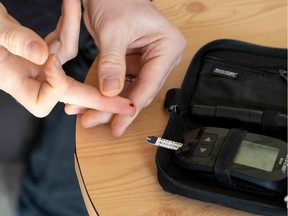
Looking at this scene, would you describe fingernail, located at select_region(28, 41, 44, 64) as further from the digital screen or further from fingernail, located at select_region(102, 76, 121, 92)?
the digital screen

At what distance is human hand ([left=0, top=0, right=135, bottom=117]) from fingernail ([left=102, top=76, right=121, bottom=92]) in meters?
0.03

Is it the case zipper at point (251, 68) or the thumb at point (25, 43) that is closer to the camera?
the thumb at point (25, 43)

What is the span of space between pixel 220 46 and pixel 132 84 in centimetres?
15

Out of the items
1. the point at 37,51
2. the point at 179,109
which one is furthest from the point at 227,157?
the point at 37,51

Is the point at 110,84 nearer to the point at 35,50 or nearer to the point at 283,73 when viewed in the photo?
the point at 35,50

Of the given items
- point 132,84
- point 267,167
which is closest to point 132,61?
point 132,84

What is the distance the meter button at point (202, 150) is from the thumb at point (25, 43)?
8.6 inches

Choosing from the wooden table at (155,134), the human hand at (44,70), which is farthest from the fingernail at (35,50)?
the wooden table at (155,134)

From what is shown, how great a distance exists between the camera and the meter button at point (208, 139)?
0.51 meters

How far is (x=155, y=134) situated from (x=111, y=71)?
0.36ft

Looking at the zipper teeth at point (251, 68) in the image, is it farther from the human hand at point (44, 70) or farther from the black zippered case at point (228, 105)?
the human hand at point (44, 70)

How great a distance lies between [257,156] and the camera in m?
0.48

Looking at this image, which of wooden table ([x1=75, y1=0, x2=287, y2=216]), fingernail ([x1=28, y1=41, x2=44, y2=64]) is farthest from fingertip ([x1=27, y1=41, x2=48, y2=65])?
wooden table ([x1=75, y1=0, x2=287, y2=216])

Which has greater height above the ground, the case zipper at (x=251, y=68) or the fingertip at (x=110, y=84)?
the case zipper at (x=251, y=68)
